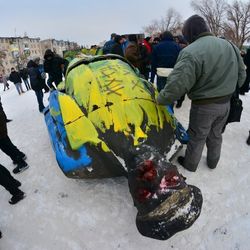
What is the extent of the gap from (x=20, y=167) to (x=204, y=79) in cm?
290

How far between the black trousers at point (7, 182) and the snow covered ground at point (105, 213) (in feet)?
0.58

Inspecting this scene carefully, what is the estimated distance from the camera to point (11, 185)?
119 inches

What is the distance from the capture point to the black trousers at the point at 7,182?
2963 mm

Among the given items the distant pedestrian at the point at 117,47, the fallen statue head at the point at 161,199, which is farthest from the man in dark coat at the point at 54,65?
the fallen statue head at the point at 161,199

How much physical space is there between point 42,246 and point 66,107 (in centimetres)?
159

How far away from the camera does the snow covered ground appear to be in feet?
7.95

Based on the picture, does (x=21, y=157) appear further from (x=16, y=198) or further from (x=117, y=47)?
(x=117, y=47)

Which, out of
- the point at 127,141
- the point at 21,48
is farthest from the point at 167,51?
the point at 21,48

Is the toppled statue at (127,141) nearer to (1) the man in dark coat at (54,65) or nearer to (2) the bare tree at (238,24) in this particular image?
(1) the man in dark coat at (54,65)

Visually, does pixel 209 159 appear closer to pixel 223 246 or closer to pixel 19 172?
pixel 223 246

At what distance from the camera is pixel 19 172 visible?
368 cm

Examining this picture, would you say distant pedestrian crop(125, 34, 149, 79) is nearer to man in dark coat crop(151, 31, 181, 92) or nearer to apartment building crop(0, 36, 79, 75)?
man in dark coat crop(151, 31, 181, 92)

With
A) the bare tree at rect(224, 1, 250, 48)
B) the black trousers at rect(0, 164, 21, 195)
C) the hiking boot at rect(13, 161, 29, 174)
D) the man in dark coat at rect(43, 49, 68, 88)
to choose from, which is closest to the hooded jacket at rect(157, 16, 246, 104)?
the black trousers at rect(0, 164, 21, 195)

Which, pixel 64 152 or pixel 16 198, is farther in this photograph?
pixel 16 198
